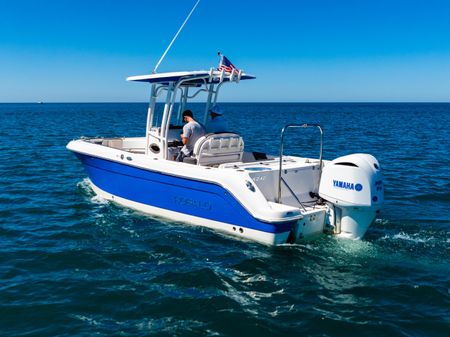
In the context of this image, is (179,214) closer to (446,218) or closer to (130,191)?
(130,191)

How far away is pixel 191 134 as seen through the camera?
952 centimetres

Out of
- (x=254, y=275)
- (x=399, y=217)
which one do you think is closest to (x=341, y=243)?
(x=254, y=275)

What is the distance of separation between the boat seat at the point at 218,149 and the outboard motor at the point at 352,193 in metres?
2.25

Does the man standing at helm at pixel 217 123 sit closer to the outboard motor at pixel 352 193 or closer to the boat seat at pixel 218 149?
the boat seat at pixel 218 149

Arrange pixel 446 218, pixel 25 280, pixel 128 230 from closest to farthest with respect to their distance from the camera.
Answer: pixel 25 280 → pixel 128 230 → pixel 446 218

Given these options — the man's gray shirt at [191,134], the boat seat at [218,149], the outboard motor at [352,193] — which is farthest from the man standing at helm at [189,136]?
the outboard motor at [352,193]

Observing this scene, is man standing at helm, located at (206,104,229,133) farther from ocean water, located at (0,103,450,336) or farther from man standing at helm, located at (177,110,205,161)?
ocean water, located at (0,103,450,336)

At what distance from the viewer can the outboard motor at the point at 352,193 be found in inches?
301

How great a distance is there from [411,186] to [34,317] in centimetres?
1082

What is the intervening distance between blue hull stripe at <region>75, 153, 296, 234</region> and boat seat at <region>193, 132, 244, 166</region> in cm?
74

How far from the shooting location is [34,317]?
5715 mm

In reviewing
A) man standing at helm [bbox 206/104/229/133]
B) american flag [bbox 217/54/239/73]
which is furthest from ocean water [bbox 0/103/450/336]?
american flag [bbox 217/54/239/73]

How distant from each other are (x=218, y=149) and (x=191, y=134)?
63 centimetres

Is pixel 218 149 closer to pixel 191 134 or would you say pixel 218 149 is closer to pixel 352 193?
pixel 191 134
